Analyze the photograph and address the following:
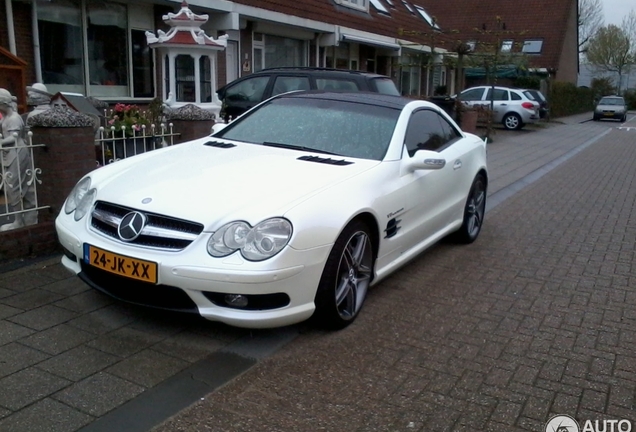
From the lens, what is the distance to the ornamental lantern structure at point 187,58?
9070 mm

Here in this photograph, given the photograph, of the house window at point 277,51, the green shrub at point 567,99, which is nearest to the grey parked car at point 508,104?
the house window at point 277,51

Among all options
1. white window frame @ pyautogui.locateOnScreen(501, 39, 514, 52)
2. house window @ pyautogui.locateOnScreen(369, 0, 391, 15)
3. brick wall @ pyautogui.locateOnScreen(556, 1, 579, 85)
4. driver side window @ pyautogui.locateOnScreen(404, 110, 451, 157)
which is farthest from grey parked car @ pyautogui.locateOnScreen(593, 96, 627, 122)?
driver side window @ pyautogui.locateOnScreen(404, 110, 451, 157)

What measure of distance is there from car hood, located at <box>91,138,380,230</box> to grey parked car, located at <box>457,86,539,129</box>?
20.2 meters

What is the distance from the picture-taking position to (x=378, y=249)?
461 centimetres

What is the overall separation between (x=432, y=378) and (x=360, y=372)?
0.40 meters

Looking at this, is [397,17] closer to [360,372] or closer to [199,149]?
[199,149]

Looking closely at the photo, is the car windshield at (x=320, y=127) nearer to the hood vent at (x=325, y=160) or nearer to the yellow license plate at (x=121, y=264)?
the hood vent at (x=325, y=160)

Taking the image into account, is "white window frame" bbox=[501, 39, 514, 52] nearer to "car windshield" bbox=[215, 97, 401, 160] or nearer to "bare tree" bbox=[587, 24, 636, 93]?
"car windshield" bbox=[215, 97, 401, 160]

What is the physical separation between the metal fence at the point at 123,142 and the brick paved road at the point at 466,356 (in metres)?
2.85

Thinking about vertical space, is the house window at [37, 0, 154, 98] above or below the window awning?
below

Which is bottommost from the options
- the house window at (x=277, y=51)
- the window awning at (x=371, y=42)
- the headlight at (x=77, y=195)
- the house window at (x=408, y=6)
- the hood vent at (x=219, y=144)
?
the headlight at (x=77, y=195)

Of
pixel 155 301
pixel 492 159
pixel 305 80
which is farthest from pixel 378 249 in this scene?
pixel 492 159

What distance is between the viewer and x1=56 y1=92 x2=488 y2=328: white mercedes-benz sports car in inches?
146

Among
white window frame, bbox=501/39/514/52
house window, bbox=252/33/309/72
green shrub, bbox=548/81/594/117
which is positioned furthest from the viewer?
green shrub, bbox=548/81/594/117
